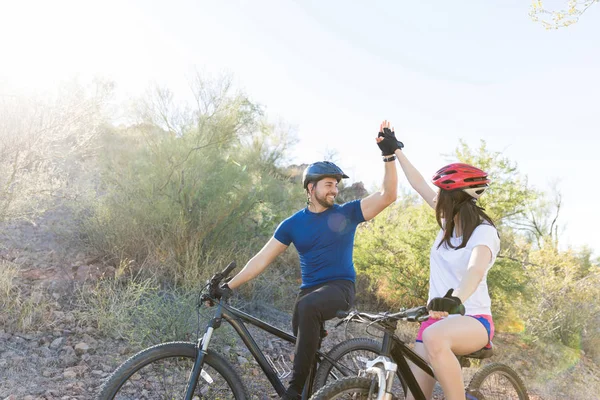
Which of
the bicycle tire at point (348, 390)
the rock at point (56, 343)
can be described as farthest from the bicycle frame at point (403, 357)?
the rock at point (56, 343)

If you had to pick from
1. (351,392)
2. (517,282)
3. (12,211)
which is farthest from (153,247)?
(517,282)

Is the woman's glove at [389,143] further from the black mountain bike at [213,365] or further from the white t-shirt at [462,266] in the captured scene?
the black mountain bike at [213,365]

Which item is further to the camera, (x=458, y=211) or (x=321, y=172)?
(x=321, y=172)

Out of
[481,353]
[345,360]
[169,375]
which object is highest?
[481,353]

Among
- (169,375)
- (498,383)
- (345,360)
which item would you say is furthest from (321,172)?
(169,375)

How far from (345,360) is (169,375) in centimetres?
150

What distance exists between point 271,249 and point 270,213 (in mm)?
5655

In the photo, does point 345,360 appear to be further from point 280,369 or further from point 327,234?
point 280,369

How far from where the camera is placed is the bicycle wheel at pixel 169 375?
2990mm

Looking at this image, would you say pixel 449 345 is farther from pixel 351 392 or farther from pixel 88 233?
pixel 88 233

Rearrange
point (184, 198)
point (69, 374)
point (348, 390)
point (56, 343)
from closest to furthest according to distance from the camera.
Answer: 1. point (348, 390)
2. point (69, 374)
3. point (56, 343)
4. point (184, 198)

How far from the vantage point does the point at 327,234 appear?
148 inches

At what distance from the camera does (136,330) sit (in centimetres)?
538

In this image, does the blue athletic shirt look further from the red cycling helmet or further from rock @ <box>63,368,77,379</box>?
rock @ <box>63,368,77,379</box>
